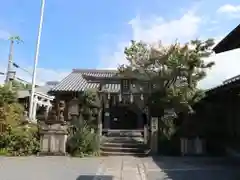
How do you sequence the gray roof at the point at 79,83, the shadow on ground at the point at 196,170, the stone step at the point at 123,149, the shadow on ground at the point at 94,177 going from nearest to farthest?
the shadow on ground at the point at 94,177 → the shadow on ground at the point at 196,170 → the stone step at the point at 123,149 → the gray roof at the point at 79,83

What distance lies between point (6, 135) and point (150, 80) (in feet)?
24.8

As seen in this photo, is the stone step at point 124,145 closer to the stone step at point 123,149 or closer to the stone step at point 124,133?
the stone step at point 123,149

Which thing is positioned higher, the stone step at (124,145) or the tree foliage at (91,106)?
the tree foliage at (91,106)

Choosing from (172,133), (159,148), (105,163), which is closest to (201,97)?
(172,133)

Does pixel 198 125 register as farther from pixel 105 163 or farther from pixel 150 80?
pixel 105 163

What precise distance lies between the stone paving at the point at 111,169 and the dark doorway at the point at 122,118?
27.7ft

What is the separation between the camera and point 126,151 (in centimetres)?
1513

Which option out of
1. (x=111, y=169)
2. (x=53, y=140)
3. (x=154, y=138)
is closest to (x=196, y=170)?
(x=111, y=169)

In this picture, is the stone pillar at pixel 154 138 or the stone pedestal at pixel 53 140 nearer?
the stone pedestal at pixel 53 140

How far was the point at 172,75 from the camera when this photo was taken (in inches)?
635

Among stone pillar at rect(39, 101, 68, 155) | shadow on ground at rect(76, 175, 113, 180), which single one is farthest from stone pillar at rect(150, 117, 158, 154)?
shadow on ground at rect(76, 175, 113, 180)

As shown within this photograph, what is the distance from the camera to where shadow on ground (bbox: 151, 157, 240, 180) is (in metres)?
9.33

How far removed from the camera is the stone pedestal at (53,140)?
Result: 14477 mm

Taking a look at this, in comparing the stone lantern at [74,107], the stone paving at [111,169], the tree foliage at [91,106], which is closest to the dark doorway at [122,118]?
the tree foliage at [91,106]
